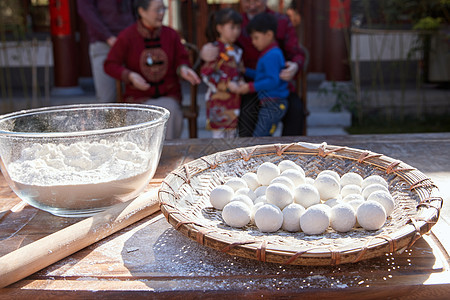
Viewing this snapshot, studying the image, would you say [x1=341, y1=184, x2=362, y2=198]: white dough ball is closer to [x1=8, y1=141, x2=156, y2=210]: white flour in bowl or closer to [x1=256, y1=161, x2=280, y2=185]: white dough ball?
[x1=256, y1=161, x2=280, y2=185]: white dough ball

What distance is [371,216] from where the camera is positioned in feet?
2.82

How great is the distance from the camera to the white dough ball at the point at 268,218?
881 mm

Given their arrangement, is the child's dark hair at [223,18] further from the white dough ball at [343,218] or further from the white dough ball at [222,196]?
the white dough ball at [343,218]

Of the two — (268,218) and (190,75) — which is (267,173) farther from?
(190,75)

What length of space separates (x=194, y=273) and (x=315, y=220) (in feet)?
0.77

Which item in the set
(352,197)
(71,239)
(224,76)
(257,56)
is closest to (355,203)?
(352,197)

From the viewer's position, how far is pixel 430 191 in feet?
3.11

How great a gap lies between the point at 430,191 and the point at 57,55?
494 cm

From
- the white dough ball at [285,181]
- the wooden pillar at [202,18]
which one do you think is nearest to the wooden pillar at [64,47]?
the wooden pillar at [202,18]

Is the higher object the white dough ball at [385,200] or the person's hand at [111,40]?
the person's hand at [111,40]

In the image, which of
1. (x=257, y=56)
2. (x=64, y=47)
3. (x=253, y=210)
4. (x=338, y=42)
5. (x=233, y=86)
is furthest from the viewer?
(x=64, y=47)

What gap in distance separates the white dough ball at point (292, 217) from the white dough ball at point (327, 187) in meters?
0.11

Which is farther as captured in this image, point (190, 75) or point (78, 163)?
point (190, 75)

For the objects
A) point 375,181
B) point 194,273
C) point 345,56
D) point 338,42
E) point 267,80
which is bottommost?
point 194,273
